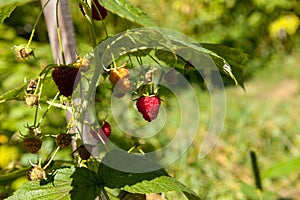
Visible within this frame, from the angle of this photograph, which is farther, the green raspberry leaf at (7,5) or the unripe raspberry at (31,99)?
the unripe raspberry at (31,99)

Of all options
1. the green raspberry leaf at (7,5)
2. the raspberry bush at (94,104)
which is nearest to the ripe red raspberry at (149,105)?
the raspberry bush at (94,104)

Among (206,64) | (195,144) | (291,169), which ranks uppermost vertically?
(206,64)

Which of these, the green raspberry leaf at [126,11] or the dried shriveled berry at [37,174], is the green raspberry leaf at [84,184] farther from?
the green raspberry leaf at [126,11]

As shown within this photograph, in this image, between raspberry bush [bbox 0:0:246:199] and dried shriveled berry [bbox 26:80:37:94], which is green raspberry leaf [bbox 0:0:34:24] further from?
dried shriveled berry [bbox 26:80:37:94]

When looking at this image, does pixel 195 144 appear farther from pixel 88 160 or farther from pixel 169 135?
pixel 88 160

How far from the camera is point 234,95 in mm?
4594

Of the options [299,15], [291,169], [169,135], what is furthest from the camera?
[299,15]

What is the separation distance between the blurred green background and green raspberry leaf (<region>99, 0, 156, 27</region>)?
3.2 inches

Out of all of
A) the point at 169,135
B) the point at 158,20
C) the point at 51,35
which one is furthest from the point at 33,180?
the point at 158,20

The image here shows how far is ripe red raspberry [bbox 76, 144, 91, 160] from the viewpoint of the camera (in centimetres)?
95

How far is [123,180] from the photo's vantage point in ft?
3.26

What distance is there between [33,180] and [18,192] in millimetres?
36

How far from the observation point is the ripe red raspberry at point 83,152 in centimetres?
95

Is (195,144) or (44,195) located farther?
(195,144)
